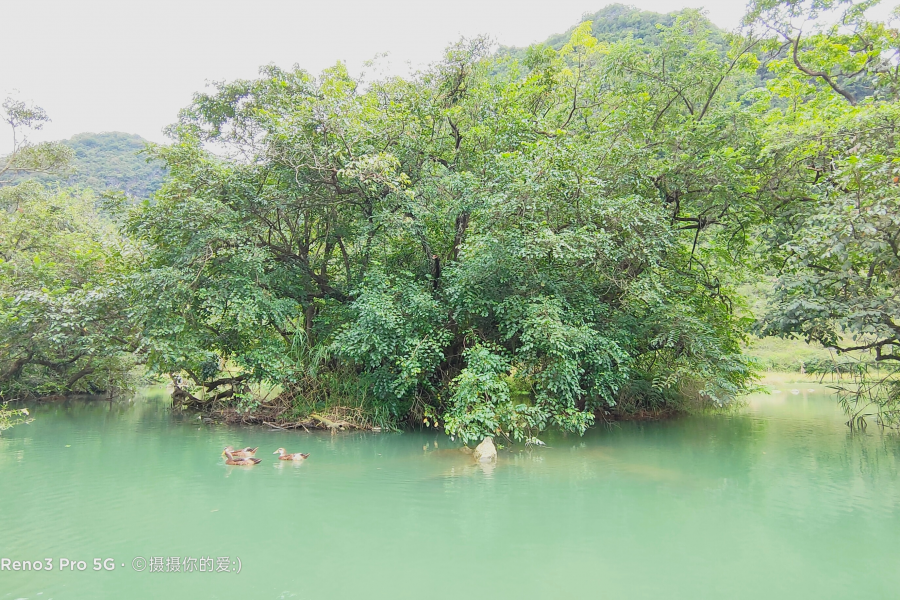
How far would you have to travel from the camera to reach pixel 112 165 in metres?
40.1

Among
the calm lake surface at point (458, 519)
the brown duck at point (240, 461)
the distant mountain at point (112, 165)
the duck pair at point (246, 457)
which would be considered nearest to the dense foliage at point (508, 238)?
the calm lake surface at point (458, 519)

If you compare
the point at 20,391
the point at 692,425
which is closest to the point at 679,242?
the point at 692,425

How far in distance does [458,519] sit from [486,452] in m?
2.51

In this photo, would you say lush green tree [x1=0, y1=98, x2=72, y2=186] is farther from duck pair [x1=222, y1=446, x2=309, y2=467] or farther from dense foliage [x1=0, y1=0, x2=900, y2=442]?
duck pair [x1=222, y1=446, x2=309, y2=467]

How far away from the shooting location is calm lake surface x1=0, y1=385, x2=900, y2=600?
3346 millimetres

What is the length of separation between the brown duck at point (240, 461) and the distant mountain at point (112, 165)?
112 ft

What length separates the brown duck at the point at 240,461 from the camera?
21.1ft

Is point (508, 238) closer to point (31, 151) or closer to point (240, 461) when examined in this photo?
point (240, 461)

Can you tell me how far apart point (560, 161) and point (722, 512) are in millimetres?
5207

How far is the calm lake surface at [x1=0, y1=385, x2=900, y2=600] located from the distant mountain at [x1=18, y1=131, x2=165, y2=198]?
3474cm

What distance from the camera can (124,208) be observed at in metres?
9.67

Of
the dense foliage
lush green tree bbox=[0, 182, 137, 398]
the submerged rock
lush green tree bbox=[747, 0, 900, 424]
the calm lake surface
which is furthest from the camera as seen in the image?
lush green tree bbox=[0, 182, 137, 398]

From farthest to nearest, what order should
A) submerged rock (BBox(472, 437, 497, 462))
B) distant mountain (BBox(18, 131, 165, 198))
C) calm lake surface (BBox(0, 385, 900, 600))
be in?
1. distant mountain (BBox(18, 131, 165, 198))
2. submerged rock (BBox(472, 437, 497, 462))
3. calm lake surface (BBox(0, 385, 900, 600))

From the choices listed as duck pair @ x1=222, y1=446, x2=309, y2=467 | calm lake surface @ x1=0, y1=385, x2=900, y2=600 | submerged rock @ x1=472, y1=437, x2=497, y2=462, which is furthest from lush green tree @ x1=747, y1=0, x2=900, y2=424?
duck pair @ x1=222, y1=446, x2=309, y2=467
